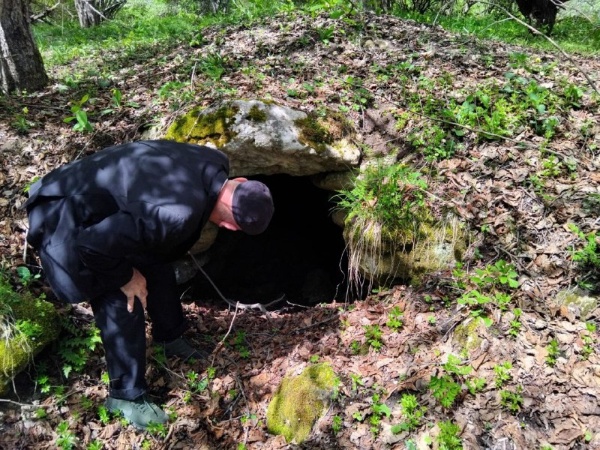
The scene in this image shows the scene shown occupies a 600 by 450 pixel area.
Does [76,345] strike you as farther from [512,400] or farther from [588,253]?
[588,253]

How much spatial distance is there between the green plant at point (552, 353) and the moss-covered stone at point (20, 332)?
12.2 feet

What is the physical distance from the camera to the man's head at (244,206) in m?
2.70

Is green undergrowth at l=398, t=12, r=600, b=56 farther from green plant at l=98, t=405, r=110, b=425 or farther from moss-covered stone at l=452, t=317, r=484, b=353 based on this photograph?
green plant at l=98, t=405, r=110, b=425

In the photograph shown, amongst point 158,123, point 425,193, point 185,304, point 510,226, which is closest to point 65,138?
point 158,123

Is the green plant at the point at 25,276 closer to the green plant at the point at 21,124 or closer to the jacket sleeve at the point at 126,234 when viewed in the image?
the jacket sleeve at the point at 126,234

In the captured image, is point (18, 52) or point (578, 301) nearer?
point (578, 301)

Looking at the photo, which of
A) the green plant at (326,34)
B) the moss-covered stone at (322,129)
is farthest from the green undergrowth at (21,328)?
the green plant at (326,34)

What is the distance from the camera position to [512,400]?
2.93 metres

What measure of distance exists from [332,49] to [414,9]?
7.00m

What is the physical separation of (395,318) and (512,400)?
1143 millimetres

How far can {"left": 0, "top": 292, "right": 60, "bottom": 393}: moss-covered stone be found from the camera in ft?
9.81

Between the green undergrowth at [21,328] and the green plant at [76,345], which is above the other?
the green undergrowth at [21,328]

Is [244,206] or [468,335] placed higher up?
[244,206]

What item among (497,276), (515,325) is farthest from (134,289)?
(497,276)
